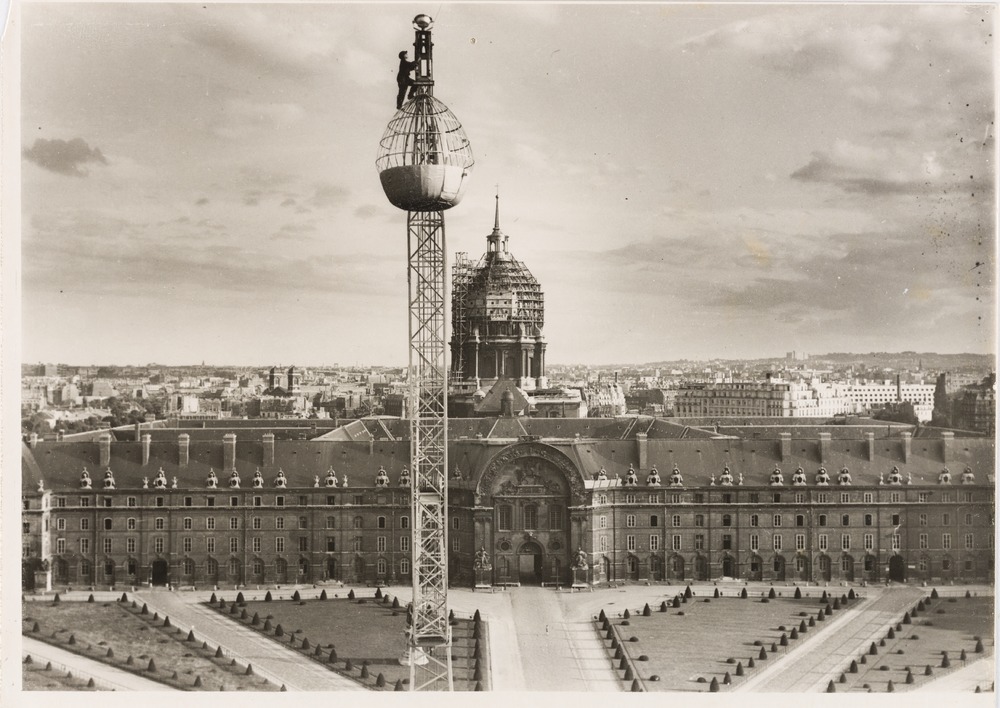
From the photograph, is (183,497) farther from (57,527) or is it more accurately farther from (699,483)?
(699,483)

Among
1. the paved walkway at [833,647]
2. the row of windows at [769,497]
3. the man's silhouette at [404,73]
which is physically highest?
the man's silhouette at [404,73]

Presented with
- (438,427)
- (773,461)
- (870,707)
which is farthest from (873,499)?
(438,427)

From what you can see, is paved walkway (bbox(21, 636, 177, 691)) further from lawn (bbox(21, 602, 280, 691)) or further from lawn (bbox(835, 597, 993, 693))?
lawn (bbox(835, 597, 993, 693))

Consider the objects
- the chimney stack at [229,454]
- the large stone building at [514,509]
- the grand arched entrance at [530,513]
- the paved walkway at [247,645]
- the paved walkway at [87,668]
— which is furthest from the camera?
the chimney stack at [229,454]

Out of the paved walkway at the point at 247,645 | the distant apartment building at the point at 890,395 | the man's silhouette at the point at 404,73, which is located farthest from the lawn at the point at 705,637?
the man's silhouette at the point at 404,73

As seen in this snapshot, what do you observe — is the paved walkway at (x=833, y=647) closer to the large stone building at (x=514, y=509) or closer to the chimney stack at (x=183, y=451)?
the large stone building at (x=514, y=509)

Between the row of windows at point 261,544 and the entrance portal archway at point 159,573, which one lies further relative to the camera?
the row of windows at point 261,544

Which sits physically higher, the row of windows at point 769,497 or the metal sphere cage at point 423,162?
the metal sphere cage at point 423,162
